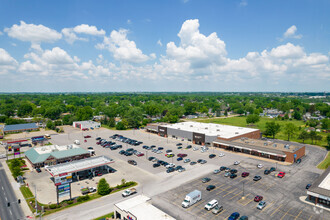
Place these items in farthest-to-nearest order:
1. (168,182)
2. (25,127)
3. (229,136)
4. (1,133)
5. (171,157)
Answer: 1. (25,127)
2. (1,133)
3. (229,136)
4. (171,157)
5. (168,182)

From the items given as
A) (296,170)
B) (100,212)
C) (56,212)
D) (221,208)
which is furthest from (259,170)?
(56,212)

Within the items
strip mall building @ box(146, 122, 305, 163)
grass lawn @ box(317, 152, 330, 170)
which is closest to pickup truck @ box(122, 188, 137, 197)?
strip mall building @ box(146, 122, 305, 163)

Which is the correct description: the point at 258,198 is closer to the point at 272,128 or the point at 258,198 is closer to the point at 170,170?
the point at 170,170

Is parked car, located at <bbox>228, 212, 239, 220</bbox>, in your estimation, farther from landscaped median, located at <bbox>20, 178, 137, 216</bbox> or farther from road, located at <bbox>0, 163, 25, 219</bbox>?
road, located at <bbox>0, 163, 25, 219</bbox>

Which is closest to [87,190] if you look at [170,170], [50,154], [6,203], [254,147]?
[6,203]

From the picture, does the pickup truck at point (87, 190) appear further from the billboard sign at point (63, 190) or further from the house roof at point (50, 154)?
the house roof at point (50, 154)

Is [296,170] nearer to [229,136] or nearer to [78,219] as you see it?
[229,136]
